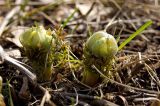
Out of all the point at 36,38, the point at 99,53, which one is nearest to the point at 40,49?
the point at 36,38

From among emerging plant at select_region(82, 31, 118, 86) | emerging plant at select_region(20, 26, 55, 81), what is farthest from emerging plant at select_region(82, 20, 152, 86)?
emerging plant at select_region(20, 26, 55, 81)

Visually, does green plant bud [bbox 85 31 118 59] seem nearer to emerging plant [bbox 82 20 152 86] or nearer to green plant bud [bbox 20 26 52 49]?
emerging plant [bbox 82 20 152 86]

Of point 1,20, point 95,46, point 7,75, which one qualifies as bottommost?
point 7,75

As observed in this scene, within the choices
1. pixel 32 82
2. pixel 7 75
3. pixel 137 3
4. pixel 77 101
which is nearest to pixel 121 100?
pixel 77 101

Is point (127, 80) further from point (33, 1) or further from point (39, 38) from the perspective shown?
point (33, 1)

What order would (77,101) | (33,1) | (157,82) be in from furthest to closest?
(33,1), (157,82), (77,101)
